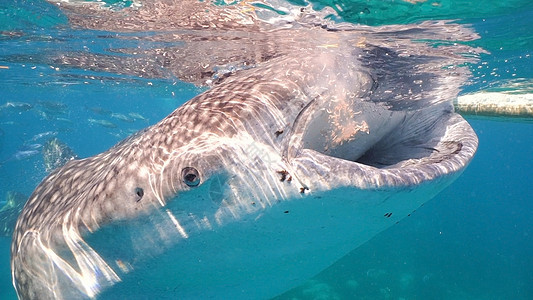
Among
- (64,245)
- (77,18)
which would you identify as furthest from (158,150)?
(77,18)

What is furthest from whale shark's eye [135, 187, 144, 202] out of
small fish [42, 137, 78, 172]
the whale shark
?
small fish [42, 137, 78, 172]

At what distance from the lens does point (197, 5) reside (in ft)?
19.4

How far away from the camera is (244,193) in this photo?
73.4 inches

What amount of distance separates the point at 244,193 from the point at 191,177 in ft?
0.96

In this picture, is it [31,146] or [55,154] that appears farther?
[31,146]

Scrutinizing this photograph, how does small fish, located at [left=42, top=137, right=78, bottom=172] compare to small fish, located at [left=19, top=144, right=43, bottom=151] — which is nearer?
small fish, located at [left=42, top=137, right=78, bottom=172]

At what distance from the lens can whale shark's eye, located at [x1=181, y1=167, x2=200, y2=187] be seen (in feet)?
5.97

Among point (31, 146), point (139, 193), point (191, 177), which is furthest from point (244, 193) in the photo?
point (31, 146)

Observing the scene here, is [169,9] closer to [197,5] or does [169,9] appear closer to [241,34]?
[197,5]

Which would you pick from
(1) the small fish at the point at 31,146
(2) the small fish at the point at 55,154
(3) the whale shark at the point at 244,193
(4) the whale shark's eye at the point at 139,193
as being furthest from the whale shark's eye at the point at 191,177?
(1) the small fish at the point at 31,146

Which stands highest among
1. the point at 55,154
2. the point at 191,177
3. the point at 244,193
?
the point at 55,154

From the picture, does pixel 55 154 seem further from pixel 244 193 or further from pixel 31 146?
pixel 31 146

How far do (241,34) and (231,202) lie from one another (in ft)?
19.6

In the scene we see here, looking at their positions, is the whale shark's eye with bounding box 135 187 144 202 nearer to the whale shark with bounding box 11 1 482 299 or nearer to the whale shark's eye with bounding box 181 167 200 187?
the whale shark with bounding box 11 1 482 299
